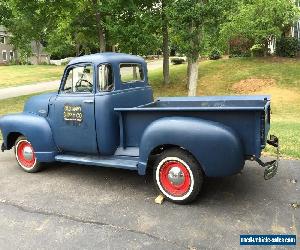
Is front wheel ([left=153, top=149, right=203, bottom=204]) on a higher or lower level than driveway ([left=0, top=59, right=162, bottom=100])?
lower

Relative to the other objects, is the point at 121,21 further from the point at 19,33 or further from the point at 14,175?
the point at 19,33

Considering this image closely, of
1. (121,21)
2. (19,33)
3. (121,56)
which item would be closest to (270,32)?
(121,21)

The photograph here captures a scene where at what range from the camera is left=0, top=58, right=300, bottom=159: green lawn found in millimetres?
17156

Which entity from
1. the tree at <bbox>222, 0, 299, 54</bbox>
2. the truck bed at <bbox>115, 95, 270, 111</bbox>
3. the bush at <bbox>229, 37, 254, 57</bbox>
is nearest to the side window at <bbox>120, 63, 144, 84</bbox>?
the truck bed at <bbox>115, 95, 270, 111</bbox>

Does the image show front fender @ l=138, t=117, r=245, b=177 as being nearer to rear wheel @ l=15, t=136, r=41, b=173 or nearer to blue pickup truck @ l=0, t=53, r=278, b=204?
blue pickup truck @ l=0, t=53, r=278, b=204

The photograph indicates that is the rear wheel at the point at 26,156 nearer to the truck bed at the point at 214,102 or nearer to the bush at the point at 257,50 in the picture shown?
the truck bed at the point at 214,102

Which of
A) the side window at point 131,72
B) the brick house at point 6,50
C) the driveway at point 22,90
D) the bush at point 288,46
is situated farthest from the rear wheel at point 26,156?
the brick house at point 6,50

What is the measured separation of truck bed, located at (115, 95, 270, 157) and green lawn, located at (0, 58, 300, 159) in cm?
918

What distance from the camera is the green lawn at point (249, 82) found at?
17156mm

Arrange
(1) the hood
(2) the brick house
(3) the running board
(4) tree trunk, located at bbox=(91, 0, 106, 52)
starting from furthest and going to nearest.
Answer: (2) the brick house → (4) tree trunk, located at bbox=(91, 0, 106, 52) → (1) the hood → (3) the running board

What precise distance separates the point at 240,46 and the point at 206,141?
2611cm

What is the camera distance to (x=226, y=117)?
4824mm

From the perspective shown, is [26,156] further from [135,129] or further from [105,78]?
[135,129]

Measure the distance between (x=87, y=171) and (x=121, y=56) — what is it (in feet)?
7.29
